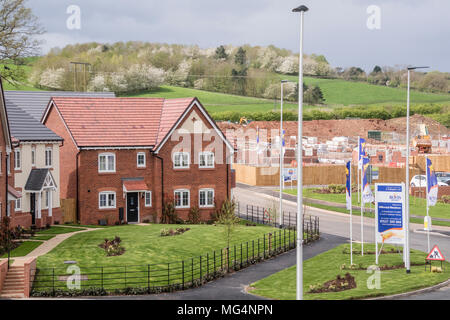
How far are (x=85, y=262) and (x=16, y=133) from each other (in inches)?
581

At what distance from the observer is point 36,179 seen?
44094mm

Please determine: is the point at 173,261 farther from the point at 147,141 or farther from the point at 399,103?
the point at 399,103

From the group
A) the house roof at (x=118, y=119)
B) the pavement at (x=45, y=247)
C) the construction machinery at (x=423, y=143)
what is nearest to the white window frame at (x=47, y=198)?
the pavement at (x=45, y=247)

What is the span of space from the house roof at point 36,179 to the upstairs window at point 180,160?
975 cm

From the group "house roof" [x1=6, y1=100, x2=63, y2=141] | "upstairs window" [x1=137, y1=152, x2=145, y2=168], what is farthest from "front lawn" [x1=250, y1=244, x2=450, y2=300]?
"house roof" [x1=6, y1=100, x2=63, y2=141]

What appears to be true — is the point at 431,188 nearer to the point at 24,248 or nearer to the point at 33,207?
the point at 24,248

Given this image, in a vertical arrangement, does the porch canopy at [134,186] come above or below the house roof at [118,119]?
below

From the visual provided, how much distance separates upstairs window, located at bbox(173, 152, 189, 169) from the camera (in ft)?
165

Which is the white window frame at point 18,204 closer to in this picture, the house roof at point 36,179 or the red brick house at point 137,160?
the house roof at point 36,179

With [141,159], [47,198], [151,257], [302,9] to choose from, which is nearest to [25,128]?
[47,198]

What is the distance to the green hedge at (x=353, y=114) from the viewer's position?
129500 millimetres

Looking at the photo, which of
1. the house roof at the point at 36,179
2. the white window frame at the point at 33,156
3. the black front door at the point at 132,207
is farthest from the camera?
the black front door at the point at 132,207

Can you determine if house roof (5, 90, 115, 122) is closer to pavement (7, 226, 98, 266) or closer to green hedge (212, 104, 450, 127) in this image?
pavement (7, 226, 98, 266)

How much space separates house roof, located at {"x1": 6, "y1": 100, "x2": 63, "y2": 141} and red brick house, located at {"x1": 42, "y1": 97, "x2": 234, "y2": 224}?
253 cm
